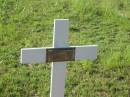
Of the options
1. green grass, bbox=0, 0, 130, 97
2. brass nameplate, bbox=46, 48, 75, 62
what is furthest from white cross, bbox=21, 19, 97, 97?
green grass, bbox=0, 0, 130, 97

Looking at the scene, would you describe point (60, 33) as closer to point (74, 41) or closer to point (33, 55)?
point (33, 55)

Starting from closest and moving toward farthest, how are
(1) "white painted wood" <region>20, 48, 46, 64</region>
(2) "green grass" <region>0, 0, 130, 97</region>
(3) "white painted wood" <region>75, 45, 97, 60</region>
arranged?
(1) "white painted wood" <region>20, 48, 46, 64</region>
(3) "white painted wood" <region>75, 45, 97, 60</region>
(2) "green grass" <region>0, 0, 130, 97</region>

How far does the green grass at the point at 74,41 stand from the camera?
15.0 feet

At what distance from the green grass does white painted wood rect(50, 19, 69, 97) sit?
0.79 meters

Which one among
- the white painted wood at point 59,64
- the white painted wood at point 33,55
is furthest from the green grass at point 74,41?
the white painted wood at point 33,55

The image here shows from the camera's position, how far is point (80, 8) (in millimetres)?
7449

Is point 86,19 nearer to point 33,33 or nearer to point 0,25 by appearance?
point 33,33

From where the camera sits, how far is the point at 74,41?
5.98 m

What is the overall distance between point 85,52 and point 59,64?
0.30m

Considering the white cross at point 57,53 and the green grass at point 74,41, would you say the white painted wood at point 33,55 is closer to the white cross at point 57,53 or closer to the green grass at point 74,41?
the white cross at point 57,53

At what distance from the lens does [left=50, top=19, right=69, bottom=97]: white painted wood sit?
347 cm

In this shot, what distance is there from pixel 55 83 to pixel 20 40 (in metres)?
2.36

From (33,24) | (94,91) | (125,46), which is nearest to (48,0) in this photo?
(33,24)

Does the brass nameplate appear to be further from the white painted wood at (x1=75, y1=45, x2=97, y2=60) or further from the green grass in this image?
the green grass
